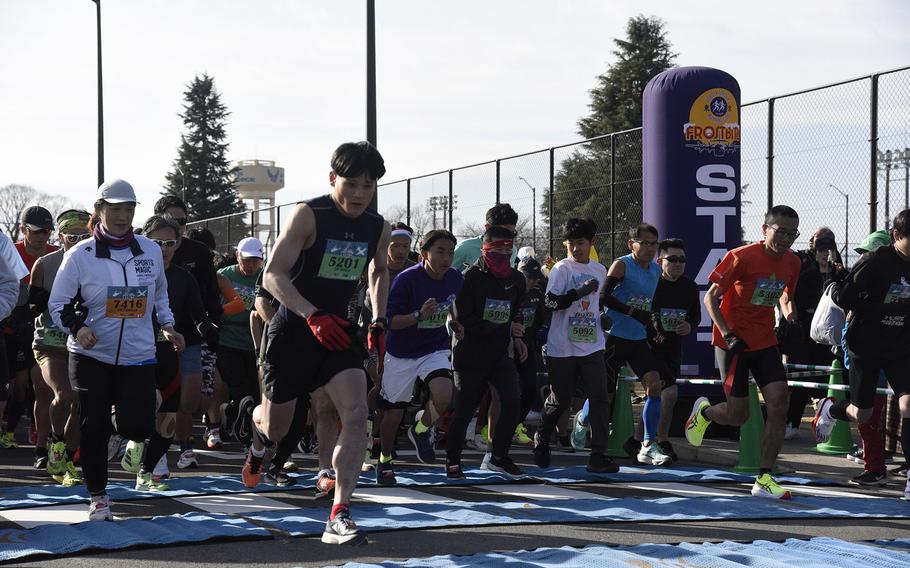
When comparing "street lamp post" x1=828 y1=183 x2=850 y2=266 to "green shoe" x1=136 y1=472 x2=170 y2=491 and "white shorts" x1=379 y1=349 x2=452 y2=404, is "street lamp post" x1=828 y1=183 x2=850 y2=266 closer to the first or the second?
"white shorts" x1=379 y1=349 x2=452 y2=404

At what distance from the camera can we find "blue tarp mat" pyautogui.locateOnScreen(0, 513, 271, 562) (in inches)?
245

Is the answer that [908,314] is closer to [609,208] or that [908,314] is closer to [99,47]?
[609,208]

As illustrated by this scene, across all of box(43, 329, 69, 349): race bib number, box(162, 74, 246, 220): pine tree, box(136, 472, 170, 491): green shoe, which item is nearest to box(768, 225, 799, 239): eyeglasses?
box(136, 472, 170, 491): green shoe

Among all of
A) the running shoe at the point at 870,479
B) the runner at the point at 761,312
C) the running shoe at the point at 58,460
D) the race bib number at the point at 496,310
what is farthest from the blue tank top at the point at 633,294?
the running shoe at the point at 58,460

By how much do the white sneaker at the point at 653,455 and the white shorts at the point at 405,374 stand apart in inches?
85.2

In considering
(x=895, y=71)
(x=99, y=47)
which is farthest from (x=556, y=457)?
(x=99, y=47)

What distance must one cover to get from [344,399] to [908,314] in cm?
452

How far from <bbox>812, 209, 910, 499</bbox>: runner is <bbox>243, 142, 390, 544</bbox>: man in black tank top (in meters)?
3.88

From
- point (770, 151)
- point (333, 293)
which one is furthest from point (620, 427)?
point (770, 151)

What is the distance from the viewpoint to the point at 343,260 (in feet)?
21.9

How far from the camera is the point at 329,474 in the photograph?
8.00m

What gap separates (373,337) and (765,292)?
3270 millimetres

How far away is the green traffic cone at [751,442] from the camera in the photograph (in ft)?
33.1

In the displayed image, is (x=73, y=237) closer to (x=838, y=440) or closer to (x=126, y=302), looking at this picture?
(x=126, y=302)
